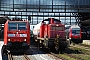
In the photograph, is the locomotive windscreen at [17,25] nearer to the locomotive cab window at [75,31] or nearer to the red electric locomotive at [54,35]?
the red electric locomotive at [54,35]

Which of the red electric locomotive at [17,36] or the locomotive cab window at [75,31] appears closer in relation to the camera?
the red electric locomotive at [17,36]

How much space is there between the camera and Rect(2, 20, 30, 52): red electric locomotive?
18.0 meters

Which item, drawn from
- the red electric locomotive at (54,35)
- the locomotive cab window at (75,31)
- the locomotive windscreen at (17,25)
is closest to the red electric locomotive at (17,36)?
the locomotive windscreen at (17,25)

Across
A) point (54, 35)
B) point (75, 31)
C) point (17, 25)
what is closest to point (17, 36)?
point (17, 25)

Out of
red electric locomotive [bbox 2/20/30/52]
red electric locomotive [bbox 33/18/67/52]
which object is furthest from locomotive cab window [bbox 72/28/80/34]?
red electric locomotive [bbox 2/20/30/52]

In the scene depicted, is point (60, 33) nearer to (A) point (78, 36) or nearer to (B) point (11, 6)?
(A) point (78, 36)

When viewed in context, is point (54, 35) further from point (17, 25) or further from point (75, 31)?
point (75, 31)

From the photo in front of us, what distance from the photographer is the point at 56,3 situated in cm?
5144

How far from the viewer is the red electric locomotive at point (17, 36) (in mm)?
17984

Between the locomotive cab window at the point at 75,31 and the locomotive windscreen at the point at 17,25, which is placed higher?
the locomotive windscreen at the point at 17,25

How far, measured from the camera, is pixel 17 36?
18125 millimetres

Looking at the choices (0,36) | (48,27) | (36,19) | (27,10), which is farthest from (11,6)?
(48,27)

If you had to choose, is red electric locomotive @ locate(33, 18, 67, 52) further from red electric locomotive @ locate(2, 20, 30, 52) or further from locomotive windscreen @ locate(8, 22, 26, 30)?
locomotive windscreen @ locate(8, 22, 26, 30)

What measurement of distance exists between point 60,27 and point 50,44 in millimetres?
2044
